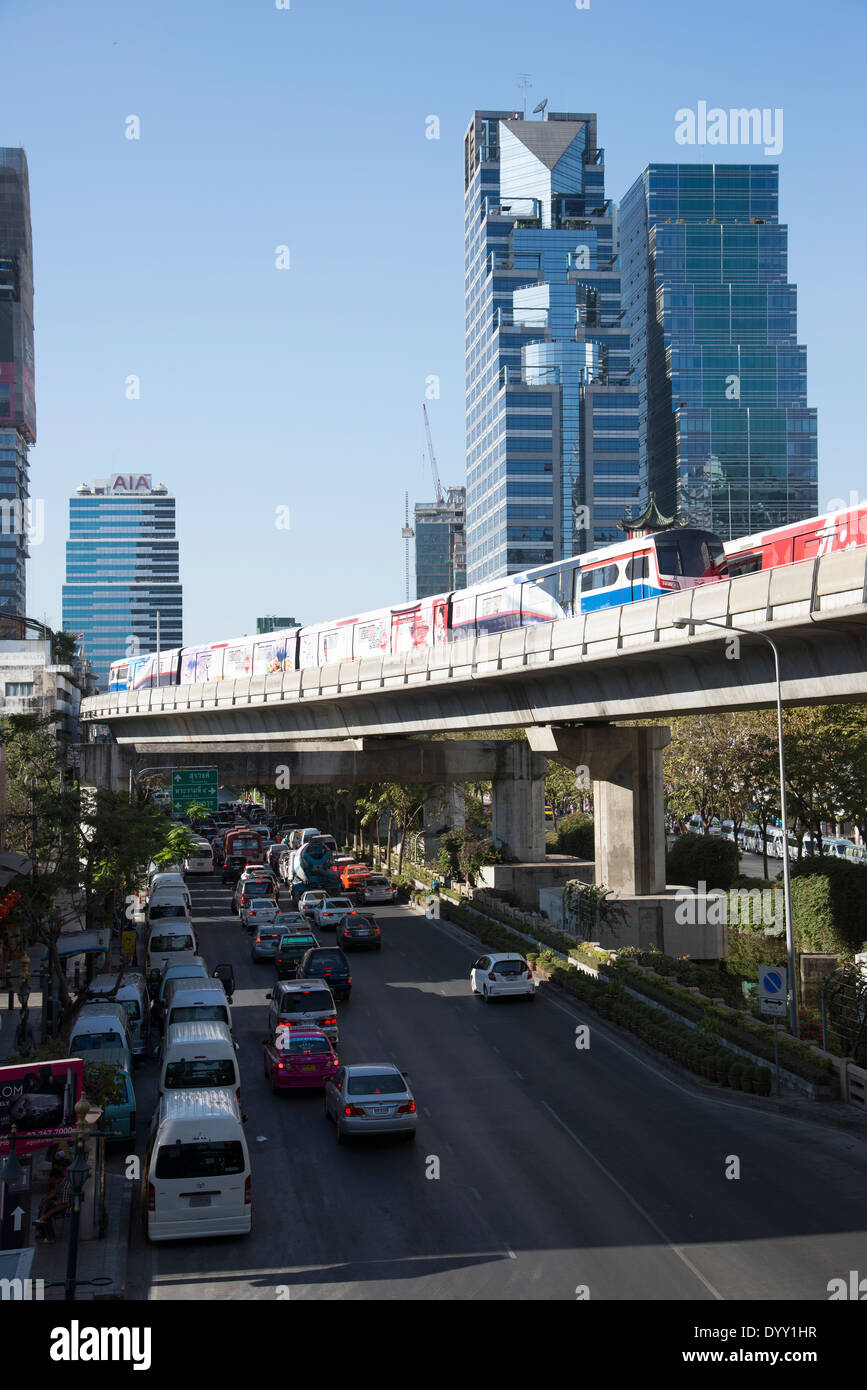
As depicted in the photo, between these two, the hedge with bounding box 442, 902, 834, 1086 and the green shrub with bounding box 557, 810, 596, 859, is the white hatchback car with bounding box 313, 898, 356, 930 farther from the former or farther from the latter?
the green shrub with bounding box 557, 810, 596, 859

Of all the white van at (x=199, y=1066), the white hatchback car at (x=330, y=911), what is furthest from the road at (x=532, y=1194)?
the white hatchback car at (x=330, y=911)

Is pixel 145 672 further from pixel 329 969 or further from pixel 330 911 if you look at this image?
pixel 329 969

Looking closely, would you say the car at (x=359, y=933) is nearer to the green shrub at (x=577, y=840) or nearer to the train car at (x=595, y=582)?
the train car at (x=595, y=582)

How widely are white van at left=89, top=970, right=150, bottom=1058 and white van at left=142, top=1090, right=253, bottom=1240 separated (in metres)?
10.8

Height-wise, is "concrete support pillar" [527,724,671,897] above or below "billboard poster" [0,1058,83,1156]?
above

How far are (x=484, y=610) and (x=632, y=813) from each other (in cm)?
834

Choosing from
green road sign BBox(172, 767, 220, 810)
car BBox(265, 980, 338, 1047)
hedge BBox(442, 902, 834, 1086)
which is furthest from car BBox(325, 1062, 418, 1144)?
green road sign BBox(172, 767, 220, 810)

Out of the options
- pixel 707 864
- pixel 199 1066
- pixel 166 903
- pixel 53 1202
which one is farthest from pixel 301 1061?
pixel 707 864

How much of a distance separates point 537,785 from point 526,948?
68.1ft

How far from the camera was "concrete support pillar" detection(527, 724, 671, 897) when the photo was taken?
4291 cm

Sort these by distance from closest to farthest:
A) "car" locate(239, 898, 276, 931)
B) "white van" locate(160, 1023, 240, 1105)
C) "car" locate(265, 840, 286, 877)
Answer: "white van" locate(160, 1023, 240, 1105) < "car" locate(239, 898, 276, 931) < "car" locate(265, 840, 286, 877)

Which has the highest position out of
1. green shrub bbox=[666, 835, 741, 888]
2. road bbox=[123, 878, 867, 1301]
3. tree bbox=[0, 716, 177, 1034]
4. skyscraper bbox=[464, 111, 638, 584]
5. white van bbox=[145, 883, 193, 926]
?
skyscraper bbox=[464, 111, 638, 584]

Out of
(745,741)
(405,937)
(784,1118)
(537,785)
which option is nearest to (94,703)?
(537,785)

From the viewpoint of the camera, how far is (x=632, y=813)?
142 feet
